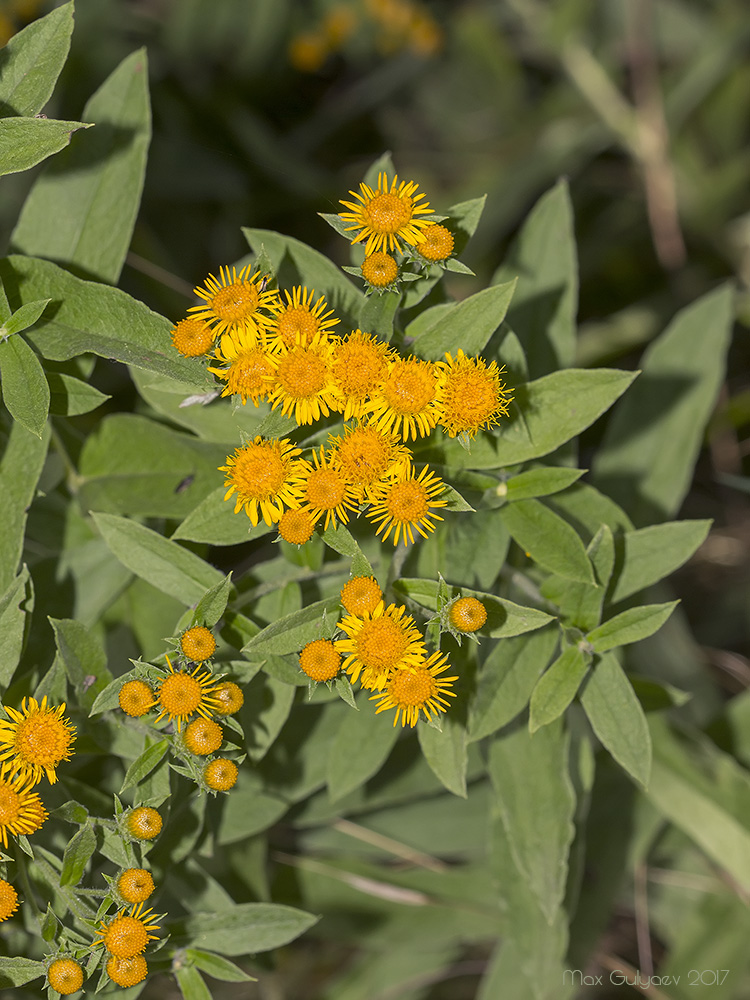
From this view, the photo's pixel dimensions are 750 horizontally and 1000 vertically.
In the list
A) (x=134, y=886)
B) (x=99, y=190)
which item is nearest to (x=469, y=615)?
(x=134, y=886)

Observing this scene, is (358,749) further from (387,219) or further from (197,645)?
(387,219)

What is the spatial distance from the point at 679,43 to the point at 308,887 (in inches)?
177

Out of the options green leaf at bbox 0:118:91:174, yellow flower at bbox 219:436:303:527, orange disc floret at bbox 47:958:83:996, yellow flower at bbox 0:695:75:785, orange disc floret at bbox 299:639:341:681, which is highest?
green leaf at bbox 0:118:91:174

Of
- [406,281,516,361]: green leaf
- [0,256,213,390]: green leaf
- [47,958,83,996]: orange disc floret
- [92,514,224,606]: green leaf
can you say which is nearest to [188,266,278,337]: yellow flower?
[0,256,213,390]: green leaf

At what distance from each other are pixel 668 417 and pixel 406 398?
167 cm

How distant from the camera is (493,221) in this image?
4.31m

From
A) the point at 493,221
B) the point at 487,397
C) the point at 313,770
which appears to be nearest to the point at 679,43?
the point at 493,221

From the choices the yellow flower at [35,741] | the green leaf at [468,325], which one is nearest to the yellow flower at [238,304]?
the green leaf at [468,325]

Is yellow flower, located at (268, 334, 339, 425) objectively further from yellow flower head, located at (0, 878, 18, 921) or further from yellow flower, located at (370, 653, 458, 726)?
yellow flower head, located at (0, 878, 18, 921)

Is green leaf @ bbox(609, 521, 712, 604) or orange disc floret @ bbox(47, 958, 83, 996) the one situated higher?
green leaf @ bbox(609, 521, 712, 604)

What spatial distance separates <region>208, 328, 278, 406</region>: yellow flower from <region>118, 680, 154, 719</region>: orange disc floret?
27.4 inches

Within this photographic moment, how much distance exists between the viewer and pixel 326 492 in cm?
195

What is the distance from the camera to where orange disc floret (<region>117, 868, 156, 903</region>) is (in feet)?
6.52

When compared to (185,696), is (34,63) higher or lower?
higher
